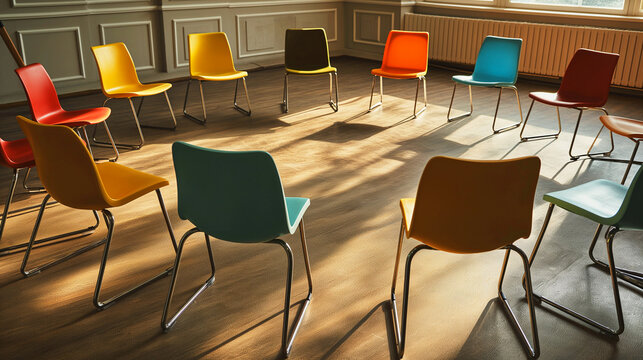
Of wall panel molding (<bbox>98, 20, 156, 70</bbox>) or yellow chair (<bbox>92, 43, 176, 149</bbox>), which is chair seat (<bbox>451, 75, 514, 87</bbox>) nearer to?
yellow chair (<bbox>92, 43, 176, 149</bbox>)

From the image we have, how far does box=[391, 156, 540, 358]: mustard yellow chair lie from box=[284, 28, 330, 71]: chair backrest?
399cm

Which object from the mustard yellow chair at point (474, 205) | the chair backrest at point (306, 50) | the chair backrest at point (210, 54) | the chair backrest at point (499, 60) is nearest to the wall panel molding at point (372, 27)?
the chair backrest at point (306, 50)

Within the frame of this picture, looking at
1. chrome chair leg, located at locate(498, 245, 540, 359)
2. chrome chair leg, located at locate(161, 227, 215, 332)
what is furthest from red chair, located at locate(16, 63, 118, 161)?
chrome chair leg, located at locate(498, 245, 540, 359)

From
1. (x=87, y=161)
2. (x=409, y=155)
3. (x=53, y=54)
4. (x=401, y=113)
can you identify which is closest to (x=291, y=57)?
(x=401, y=113)

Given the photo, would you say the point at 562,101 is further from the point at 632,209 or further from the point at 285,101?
the point at 285,101

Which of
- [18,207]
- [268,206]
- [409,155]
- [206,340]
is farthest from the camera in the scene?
[409,155]

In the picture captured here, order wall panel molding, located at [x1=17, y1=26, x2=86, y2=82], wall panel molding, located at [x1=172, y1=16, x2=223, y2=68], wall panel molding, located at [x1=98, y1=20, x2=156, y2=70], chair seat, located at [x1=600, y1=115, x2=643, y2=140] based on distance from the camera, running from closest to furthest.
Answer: chair seat, located at [x1=600, y1=115, x2=643, y2=140] < wall panel molding, located at [x1=17, y1=26, x2=86, y2=82] < wall panel molding, located at [x1=98, y1=20, x2=156, y2=70] < wall panel molding, located at [x1=172, y1=16, x2=223, y2=68]

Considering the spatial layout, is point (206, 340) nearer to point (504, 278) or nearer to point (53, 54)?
point (504, 278)

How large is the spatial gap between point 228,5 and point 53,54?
7.65 ft

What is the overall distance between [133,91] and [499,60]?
3.31 metres

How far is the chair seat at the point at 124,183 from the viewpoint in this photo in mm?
2576

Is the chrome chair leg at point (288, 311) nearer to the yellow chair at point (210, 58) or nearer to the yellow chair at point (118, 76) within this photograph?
the yellow chair at point (118, 76)

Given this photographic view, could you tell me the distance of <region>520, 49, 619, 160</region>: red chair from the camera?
448 cm

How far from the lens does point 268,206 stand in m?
2.09
